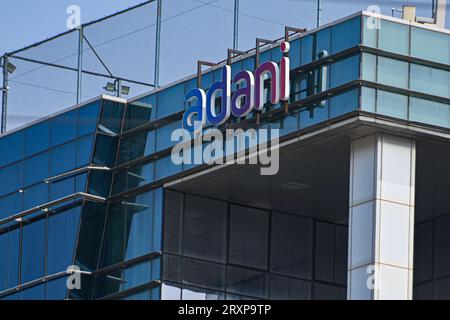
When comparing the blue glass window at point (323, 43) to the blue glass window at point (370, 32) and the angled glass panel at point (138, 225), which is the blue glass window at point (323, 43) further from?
the angled glass panel at point (138, 225)

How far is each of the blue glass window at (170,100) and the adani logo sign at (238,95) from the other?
1.70ft

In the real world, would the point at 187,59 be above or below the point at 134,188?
above

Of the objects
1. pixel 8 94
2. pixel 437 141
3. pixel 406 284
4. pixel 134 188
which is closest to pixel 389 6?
pixel 437 141

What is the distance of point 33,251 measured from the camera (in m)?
52.2

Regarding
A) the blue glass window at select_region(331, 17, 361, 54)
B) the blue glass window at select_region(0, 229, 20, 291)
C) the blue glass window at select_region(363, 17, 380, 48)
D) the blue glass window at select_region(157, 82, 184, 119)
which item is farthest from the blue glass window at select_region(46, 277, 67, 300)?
the blue glass window at select_region(363, 17, 380, 48)

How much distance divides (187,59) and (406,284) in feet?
32.7

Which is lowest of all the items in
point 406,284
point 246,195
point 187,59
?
point 406,284

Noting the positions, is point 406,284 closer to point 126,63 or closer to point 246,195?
point 246,195

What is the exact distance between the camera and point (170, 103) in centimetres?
4816

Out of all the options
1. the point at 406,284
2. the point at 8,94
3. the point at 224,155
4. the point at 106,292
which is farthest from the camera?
the point at 8,94

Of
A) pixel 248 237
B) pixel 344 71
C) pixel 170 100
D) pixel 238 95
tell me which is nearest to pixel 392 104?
pixel 344 71

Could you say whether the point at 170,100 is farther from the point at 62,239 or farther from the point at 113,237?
the point at 62,239

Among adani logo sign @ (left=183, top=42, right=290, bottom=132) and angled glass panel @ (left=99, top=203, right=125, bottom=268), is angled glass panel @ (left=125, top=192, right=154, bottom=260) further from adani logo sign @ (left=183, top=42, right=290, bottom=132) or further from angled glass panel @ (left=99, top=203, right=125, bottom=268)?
adani logo sign @ (left=183, top=42, right=290, bottom=132)

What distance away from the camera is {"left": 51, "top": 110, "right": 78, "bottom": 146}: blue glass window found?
5116 centimetres
